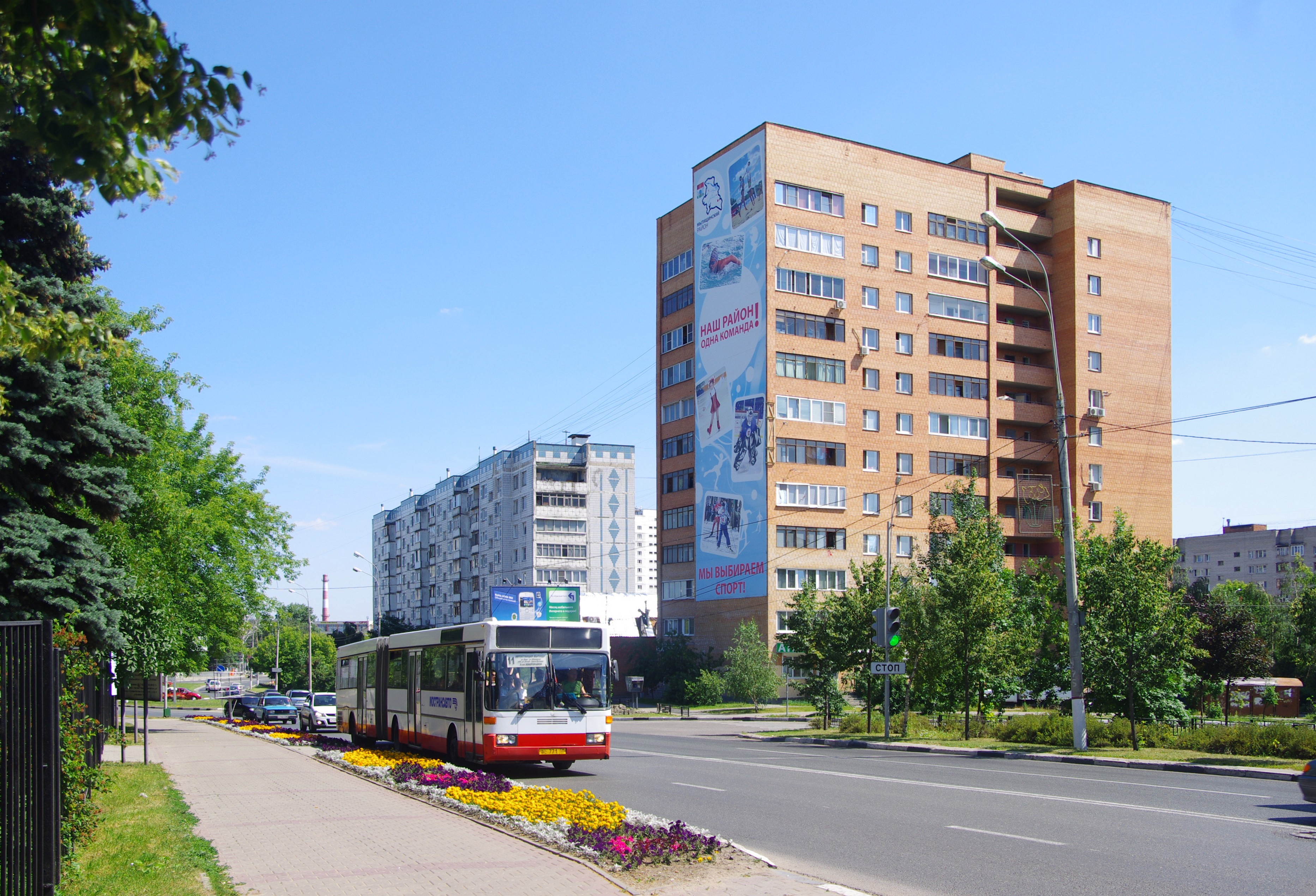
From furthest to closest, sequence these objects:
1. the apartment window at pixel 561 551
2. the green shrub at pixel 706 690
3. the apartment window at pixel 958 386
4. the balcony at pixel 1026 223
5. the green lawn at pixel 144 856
→ the apartment window at pixel 561 551 → the balcony at pixel 1026 223 → the apartment window at pixel 958 386 → the green shrub at pixel 706 690 → the green lawn at pixel 144 856

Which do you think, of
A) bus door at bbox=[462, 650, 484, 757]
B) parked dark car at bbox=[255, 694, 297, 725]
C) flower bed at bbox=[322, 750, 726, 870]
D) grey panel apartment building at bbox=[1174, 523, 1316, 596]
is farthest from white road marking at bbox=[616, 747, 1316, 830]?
grey panel apartment building at bbox=[1174, 523, 1316, 596]

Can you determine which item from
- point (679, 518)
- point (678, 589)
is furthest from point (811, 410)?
point (678, 589)

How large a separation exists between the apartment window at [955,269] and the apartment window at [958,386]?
6.47 metres

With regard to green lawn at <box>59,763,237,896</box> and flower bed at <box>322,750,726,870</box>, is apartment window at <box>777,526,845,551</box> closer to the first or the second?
flower bed at <box>322,750,726,870</box>

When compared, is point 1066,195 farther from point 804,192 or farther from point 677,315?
point 677,315

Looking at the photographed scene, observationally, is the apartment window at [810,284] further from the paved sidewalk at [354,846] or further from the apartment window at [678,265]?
the paved sidewalk at [354,846]

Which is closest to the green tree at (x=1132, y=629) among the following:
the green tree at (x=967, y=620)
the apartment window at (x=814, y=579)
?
the green tree at (x=967, y=620)

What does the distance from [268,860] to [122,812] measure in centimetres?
475

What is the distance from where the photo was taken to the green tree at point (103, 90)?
4.28 meters

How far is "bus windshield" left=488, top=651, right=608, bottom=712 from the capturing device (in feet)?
60.8

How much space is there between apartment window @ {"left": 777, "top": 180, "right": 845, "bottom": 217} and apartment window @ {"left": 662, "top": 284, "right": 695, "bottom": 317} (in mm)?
8937

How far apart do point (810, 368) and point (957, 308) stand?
12.9 metres

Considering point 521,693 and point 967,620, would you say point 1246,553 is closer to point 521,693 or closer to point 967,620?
point 967,620

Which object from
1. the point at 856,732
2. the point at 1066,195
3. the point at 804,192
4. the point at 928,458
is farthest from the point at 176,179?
the point at 1066,195
